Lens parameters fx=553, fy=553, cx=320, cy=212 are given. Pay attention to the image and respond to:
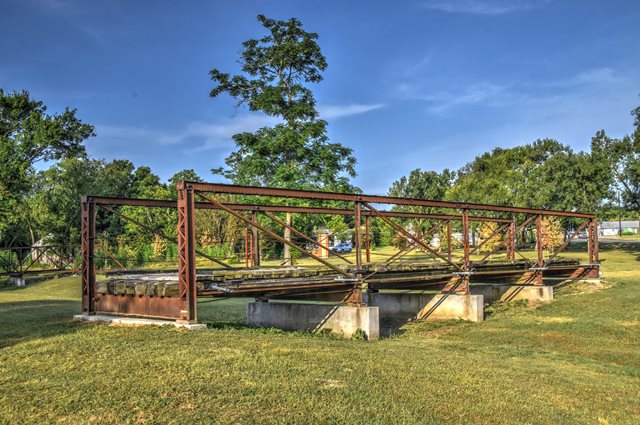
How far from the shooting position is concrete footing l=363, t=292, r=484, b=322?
59.5ft

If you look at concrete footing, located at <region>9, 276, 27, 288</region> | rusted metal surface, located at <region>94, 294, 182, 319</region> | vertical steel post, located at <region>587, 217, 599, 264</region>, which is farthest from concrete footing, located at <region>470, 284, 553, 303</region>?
concrete footing, located at <region>9, 276, 27, 288</region>

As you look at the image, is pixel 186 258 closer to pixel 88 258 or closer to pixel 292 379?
pixel 88 258

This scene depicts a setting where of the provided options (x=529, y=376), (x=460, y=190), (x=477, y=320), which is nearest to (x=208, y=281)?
(x=529, y=376)

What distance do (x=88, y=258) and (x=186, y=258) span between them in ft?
9.89

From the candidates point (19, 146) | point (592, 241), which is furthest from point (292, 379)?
point (19, 146)

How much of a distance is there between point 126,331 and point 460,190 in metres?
60.4

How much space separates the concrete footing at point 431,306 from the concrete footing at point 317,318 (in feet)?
16.9

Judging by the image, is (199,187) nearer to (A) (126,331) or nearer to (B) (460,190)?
(A) (126,331)

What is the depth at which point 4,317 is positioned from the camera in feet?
46.3

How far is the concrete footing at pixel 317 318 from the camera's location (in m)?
14.1

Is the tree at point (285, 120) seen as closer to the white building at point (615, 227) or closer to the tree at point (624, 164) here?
the tree at point (624, 164)

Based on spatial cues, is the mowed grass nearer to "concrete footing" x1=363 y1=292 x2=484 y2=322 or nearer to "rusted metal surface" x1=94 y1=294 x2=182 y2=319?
"rusted metal surface" x1=94 y1=294 x2=182 y2=319

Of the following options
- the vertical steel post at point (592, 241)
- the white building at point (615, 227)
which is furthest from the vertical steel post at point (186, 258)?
the white building at point (615, 227)

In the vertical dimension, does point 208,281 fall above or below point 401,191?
below
